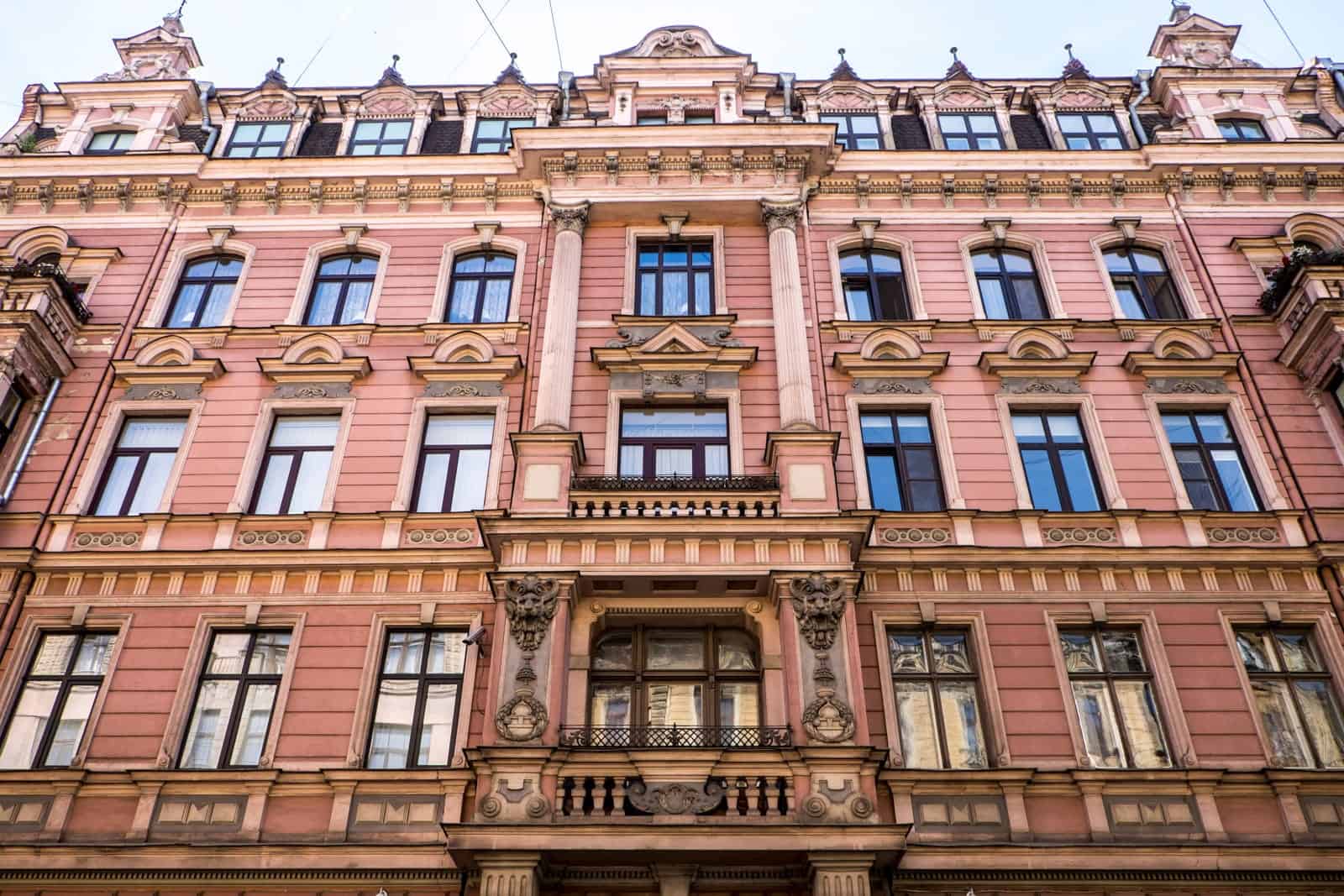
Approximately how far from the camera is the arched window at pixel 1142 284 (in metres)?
19.4

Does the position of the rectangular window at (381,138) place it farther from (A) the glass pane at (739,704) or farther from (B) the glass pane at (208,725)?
Answer: (A) the glass pane at (739,704)

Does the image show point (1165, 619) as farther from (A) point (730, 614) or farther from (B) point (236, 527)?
(B) point (236, 527)

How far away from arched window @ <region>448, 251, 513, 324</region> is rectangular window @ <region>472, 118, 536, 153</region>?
2950 millimetres

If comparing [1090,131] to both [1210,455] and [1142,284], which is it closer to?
[1142,284]

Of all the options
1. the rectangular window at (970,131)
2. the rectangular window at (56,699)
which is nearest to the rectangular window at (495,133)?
the rectangular window at (970,131)

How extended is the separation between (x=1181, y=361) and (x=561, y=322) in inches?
411

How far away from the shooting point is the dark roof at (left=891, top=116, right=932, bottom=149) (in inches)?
872

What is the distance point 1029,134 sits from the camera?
22406 millimetres

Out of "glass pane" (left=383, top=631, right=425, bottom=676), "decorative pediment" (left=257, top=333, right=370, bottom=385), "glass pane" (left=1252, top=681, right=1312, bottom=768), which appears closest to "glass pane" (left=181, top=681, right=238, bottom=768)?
"glass pane" (left=383, top=631, right=425, bottom=676)

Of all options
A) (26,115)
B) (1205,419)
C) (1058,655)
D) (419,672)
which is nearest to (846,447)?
(1058,655)

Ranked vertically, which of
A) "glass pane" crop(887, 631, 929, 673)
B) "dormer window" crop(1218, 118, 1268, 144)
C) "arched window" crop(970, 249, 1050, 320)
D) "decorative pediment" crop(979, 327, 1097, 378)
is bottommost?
"glass pane" crop(887, 631, 929, 673)

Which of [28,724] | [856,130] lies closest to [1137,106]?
[856,130]

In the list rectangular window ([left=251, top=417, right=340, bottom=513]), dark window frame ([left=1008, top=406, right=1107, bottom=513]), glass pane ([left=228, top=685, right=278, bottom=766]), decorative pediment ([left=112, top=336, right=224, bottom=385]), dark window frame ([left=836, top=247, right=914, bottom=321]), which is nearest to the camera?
glass pane ([left=228, top=685, right=278, bottom=766])

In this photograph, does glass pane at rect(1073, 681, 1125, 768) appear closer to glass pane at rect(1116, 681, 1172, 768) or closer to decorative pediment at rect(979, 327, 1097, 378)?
glass pane at rect(1116, 681, 1172, 768)
